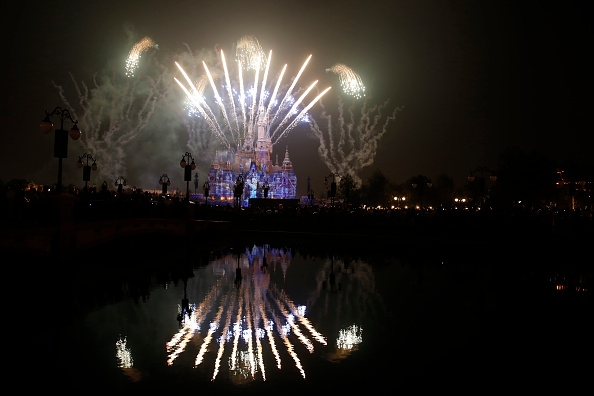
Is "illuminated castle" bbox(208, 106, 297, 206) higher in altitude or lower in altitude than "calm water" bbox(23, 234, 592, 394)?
higher

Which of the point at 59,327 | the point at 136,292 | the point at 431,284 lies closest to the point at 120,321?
the point at 59,327

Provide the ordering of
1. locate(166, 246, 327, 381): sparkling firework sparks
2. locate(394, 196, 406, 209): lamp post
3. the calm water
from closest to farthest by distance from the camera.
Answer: the calm water
locate(166, 246, 327, 381): sparkling firework sparks
locate(394, 196, 406, 209): lamp post

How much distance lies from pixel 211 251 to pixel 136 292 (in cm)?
1284

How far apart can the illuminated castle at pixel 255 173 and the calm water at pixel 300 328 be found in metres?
110

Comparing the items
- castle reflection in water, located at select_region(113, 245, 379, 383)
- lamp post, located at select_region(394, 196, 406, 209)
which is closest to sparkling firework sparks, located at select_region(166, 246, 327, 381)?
castle reflection in water, located at select_region(113, 245, 379, 383)

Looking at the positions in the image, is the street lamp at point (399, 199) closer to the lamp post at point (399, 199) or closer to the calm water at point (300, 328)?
the lamp post at point (399, 199)

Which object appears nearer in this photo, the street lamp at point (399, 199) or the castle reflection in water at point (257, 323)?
the castle reflection in water at point (257, 323)

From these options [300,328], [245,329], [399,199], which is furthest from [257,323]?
[399,199]

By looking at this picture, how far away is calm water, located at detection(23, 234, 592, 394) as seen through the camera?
8.33m

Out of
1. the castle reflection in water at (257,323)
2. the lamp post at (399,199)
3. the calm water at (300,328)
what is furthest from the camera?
the lamp post at (399,199)

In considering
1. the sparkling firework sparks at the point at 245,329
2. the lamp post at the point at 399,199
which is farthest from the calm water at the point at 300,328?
the lamp post at the point at 399,199

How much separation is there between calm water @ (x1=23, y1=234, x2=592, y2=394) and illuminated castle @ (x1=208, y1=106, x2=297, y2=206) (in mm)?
110145

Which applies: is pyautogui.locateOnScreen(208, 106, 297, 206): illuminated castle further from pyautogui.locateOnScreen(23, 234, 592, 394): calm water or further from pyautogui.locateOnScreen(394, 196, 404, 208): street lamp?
pyautogui.locateOnScreen(23, 234, 592, 394): calm water

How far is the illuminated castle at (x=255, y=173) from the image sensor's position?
430 ft
